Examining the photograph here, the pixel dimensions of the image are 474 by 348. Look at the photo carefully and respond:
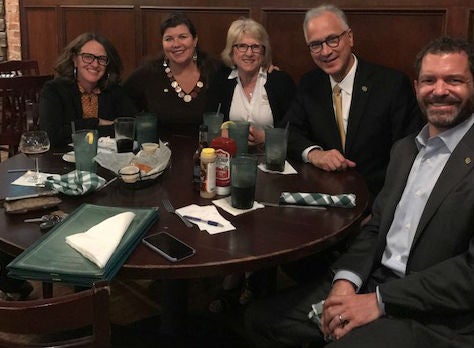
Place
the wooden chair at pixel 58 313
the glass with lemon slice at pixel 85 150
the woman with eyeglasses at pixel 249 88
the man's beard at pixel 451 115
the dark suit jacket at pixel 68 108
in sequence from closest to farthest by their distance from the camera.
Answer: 1. the wooden chair at pixel 58 313
2. the man's beard at pixel 451 115
3. the glass with lemon slice at pixel 85 150
4. the dark suit jacket at pixel 68 108
5. the woman with eyeglasses at pixel 249 88

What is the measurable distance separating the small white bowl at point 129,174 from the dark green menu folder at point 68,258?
0.91 ft

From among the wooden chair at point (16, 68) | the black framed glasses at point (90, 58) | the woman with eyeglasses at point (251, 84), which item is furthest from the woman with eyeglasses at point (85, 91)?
the wooden chair at point (16, 68)

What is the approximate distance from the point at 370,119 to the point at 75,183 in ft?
4.22

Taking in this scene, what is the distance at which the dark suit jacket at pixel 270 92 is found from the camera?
2752mm

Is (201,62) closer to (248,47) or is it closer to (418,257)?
(248,47)

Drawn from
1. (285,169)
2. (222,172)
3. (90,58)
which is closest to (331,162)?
(285,169)

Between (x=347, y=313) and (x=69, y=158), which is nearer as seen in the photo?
(x=347, y=313)

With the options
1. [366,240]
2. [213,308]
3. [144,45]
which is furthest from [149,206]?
[144,45]

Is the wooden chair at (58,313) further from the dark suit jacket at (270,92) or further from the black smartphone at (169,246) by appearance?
the dark suit jacket at (270,92)

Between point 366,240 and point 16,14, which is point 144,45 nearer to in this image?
point 16,14

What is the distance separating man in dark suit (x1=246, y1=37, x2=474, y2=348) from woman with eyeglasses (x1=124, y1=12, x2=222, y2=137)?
146 cm

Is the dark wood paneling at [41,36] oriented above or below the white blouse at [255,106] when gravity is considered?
above

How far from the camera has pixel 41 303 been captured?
38.2 inches

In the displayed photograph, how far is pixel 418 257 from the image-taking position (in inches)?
58.2
